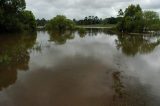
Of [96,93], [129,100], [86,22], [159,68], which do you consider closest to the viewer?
[129,100]

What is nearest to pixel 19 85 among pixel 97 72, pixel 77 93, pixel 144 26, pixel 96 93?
pixel 77 93

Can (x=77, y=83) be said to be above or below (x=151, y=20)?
below

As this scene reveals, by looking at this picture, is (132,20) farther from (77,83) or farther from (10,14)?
(77,83)

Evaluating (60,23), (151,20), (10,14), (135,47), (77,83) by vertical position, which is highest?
(10,14)

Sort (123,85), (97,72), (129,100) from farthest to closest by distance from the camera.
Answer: (97,72), (123,85), (129,100)

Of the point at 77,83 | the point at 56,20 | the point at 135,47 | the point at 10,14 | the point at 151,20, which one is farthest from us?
the point at 56,20

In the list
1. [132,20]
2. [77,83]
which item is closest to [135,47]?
[77,83]

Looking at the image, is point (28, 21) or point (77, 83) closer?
point (77, 83)

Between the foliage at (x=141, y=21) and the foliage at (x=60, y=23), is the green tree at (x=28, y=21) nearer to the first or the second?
the foliage at (x=60, y=23)

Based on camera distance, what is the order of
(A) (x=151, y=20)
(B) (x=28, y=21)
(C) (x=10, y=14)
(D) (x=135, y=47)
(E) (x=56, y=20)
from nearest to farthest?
(D) (x=135, y=47)
(C) (x=10, y=14)
(A) (x=151, y=20)
(B) (x=28, y=21)
(E) (x=56, y=20)

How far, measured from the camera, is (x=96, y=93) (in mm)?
11891

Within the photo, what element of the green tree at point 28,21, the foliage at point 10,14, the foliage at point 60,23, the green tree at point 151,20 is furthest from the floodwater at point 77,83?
the foliage at point 60,23

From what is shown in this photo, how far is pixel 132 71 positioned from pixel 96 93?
5.80 meters

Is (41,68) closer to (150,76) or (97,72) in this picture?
(97,72)
